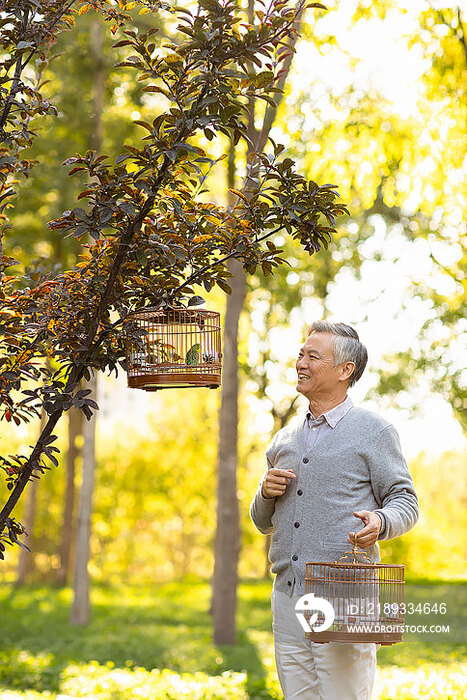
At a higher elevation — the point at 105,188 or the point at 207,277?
the point at 105,188

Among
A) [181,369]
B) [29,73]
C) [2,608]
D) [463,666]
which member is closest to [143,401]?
[2,608]

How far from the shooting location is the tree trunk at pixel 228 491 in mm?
9164

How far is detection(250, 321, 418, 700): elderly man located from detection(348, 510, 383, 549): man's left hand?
0.03 meters

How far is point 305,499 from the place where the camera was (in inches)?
123

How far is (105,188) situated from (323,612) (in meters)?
1.62

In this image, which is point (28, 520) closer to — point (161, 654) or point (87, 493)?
point (87, 493)

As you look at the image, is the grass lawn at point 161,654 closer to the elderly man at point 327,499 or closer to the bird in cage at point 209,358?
the elderly man at point 327,499

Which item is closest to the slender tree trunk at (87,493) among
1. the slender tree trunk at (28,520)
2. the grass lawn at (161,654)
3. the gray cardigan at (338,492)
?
the grass lawn at (161,654)

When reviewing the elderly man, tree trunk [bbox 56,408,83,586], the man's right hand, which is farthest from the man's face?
tree trunk [bbox 56,408,83,586]

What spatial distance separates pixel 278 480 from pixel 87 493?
27.0ft

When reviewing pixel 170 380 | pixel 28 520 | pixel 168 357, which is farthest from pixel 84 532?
pixel 170 380

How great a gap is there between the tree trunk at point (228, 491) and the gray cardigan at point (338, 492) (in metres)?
5.98

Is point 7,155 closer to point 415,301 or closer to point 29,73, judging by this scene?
point 29,73

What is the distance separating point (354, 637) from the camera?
273cm
